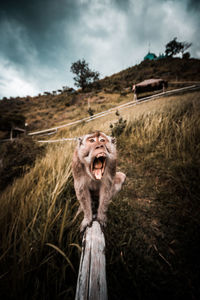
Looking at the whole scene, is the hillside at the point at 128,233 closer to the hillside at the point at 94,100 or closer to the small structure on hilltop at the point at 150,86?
the small structure on hilltop at the point at 150,86

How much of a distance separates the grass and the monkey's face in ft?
1.76

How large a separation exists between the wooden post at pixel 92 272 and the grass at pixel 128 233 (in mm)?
152

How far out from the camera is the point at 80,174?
1.15 metres


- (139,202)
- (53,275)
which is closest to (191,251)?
(139,202)

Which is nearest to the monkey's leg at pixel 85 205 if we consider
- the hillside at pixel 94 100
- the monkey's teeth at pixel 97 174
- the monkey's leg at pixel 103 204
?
the monkey's leg at pixel 103 204

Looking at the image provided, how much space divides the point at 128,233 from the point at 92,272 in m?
0.89

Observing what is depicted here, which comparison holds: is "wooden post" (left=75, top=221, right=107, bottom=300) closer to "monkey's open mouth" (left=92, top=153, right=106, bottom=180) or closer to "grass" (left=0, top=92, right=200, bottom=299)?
"grass" (left=0, top=92, right=200, bottom=299)

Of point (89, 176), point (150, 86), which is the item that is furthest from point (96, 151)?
point (150, 86)

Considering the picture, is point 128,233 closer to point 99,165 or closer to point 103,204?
point 103,204

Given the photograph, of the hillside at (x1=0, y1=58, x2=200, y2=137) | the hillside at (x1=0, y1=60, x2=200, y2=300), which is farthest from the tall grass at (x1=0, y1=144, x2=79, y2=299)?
the hillside at (x1=0, y1=58, x2=200, y2=137)

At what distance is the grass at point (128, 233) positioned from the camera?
84cm

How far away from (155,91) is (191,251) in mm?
17281

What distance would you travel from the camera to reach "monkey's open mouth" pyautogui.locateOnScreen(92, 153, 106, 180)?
84cm

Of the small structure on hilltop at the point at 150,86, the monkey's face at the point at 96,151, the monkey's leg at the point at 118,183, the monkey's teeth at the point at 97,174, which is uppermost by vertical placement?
the small structure on hilltop at the point at 150,86
